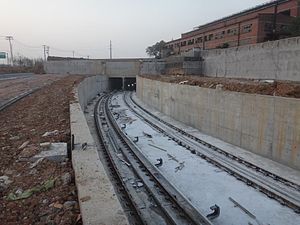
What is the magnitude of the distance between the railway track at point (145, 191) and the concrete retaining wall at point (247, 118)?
464cm

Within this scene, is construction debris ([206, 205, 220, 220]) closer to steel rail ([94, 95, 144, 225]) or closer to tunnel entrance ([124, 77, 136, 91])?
steel rail ([94, 95, 144, 225])

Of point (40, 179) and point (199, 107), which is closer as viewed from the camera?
point (40, 179)

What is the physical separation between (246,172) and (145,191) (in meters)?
3.81

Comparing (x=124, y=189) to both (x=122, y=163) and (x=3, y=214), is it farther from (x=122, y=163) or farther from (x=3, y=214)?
(x=3, y=214)

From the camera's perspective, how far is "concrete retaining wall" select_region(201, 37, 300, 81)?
21328 mm

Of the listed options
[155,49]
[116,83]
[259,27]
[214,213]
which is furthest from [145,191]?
[155,49]

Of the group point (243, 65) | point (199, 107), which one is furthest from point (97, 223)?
point (243, 65)

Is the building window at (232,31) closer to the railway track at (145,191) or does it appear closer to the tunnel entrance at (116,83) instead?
the tunnel entrance at (116,83)

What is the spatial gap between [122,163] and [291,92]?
7666mm

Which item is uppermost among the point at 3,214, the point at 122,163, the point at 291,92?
the point at 291,92

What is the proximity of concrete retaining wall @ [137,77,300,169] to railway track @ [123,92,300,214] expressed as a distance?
1162 millimetres

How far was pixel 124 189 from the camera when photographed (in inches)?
347

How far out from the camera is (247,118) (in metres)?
13.2

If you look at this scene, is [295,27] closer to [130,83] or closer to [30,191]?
[130,83]
